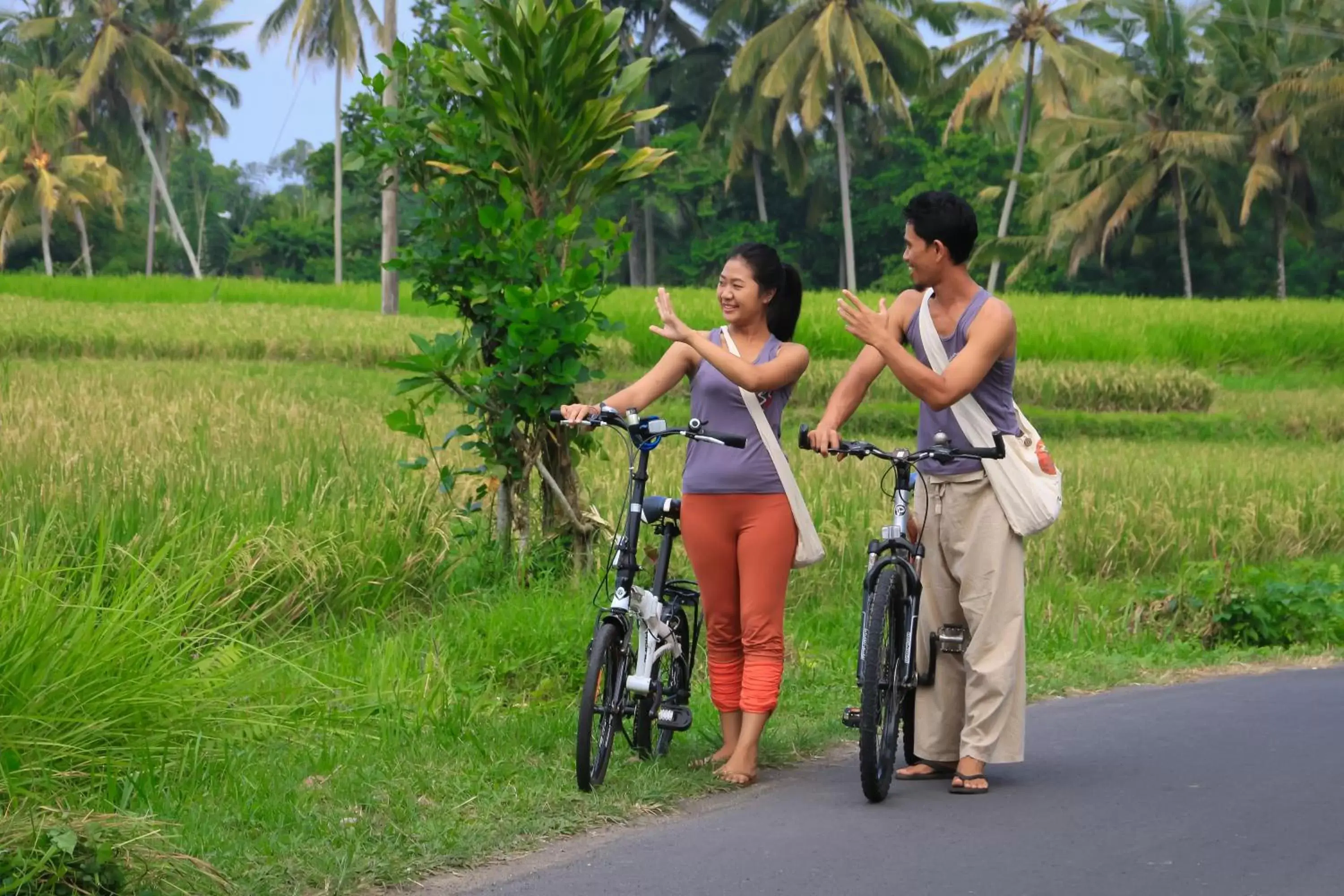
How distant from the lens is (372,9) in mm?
50875

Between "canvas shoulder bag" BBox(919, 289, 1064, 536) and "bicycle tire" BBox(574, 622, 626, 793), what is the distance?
4.73 feet

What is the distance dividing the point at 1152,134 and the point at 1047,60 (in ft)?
21.5

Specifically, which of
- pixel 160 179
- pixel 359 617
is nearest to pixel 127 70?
pixel 160 179

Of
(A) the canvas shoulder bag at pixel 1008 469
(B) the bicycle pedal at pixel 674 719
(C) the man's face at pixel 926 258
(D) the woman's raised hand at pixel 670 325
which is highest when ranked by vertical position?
(C) the man's face at pixel 926 258

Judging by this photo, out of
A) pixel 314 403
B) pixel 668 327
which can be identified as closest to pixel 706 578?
pixel 668 327

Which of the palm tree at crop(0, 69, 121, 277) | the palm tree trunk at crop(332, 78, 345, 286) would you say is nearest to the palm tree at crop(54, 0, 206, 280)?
the palm tree at crop(0, 69, 121, 277)

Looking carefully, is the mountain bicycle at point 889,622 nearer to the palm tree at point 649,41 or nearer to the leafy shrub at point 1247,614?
the leafy shrub at point 1247,614

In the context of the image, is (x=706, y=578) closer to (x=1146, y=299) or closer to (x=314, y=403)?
(x=314, y=403)

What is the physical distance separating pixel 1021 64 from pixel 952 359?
47.1 m

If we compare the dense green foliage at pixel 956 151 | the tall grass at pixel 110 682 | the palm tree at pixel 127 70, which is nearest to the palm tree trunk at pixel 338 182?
the dense green foliage at pixel 956 151

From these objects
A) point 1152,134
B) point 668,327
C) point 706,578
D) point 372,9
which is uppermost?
point 372,9

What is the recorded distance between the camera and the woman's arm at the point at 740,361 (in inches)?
240

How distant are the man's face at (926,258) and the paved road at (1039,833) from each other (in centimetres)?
187

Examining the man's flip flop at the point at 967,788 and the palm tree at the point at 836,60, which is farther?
the palm tree at the point at 836,60
